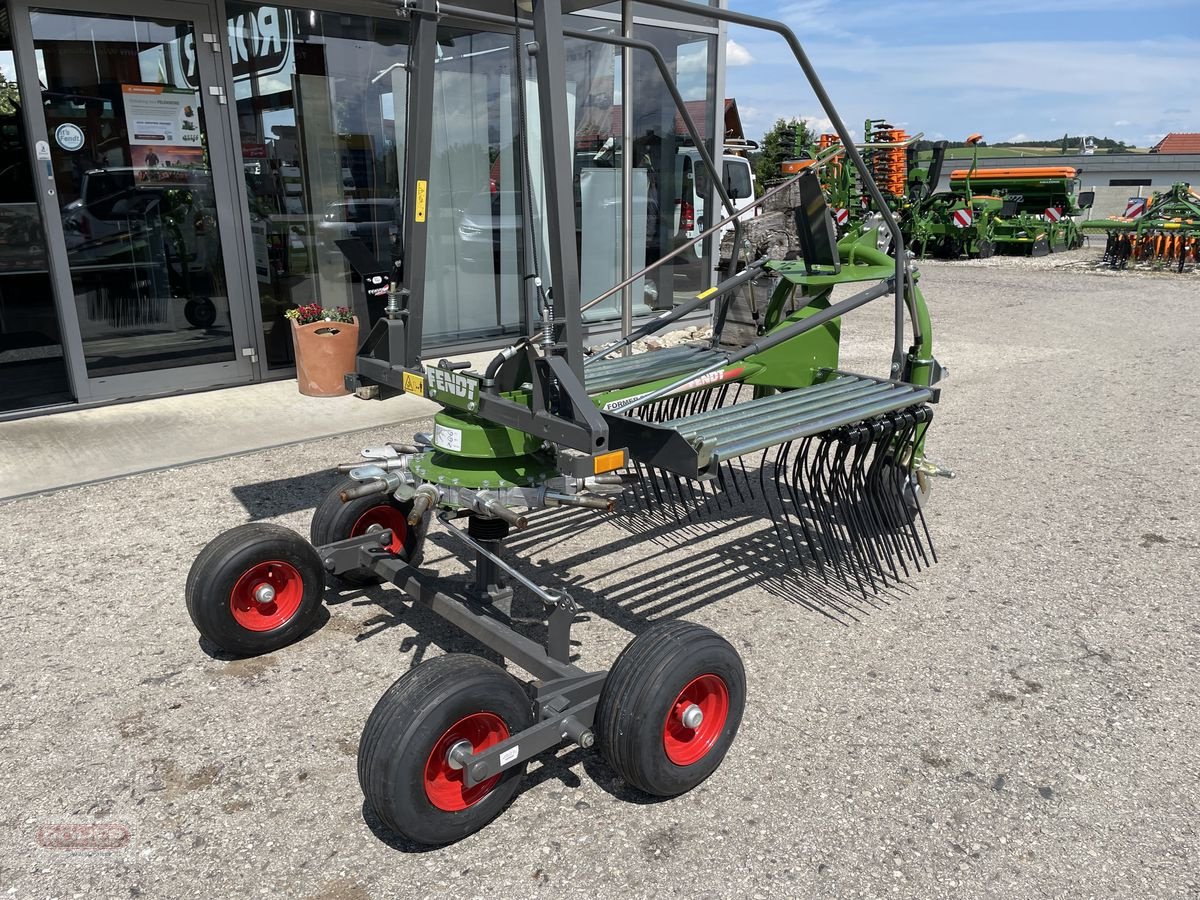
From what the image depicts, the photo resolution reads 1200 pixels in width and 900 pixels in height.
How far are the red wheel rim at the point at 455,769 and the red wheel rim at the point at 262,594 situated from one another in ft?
3.87

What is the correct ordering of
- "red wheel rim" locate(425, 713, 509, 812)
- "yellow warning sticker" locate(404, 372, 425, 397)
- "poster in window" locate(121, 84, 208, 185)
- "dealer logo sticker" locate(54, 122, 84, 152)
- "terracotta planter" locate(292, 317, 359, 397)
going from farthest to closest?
1. "terracotta planter" locate(292, 317, 359, 397)
2. "poster in window" locate(121, 84, 208, 185)
3. "dealer logo sticker" locate(54, 122, 84, 152)
4. "yellow warning sticker" locate(404, 372, 425, 397)
5. "red wheel rim" locate(425, 713, 509, 812)

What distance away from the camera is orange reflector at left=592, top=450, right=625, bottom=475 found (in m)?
2.53

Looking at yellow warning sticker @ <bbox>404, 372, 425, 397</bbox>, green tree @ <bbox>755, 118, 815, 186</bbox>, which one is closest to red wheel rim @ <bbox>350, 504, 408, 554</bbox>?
yellow warning sticker @ <bbox>404, 372, 425, 397</bbox>

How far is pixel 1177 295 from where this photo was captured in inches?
495

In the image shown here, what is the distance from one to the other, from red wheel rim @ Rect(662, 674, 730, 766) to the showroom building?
14.6 ft

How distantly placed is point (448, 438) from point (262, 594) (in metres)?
0.96

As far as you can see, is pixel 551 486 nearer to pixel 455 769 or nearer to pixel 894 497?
pixel 455 769

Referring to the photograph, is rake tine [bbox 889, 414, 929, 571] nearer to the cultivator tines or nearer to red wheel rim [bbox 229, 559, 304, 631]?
red wheel rim [bbox 229, 559, 304, 631]

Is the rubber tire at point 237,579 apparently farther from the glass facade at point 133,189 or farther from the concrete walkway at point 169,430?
the glass facade at point 133,189

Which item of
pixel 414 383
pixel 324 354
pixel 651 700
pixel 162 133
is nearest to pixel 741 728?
pixel 651 700

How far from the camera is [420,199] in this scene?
316cm

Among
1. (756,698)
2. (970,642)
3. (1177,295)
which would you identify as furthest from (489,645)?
(1177,295)

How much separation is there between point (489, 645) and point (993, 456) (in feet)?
12.8

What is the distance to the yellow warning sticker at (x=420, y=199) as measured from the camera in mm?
3127
